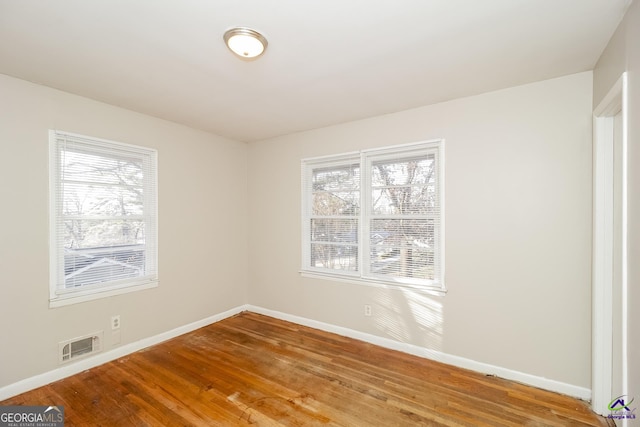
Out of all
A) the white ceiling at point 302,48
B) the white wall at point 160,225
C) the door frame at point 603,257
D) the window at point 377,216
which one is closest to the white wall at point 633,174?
the white ceiling at point 302,48

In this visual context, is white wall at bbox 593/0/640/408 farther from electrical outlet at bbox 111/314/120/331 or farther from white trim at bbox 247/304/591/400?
electrical outlet at bbox 111/314/120/331

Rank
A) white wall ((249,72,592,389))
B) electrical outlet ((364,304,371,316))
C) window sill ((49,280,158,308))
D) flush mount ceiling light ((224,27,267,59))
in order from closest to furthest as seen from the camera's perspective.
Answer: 1. flush mount ceiling light ((224,27,267,59))
2. white wall ((249,72,592,389))
3. window sill ((49,280,158,308))
4. electrical outlet ((364,304,371,316))

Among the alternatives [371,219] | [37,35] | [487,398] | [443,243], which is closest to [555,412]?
[487,398]

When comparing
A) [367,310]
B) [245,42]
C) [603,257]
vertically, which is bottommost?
[367,310]

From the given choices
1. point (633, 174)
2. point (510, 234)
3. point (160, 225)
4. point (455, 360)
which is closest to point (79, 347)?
point (160, 225)

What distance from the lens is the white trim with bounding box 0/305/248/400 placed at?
2.37m

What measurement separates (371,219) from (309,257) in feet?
3.41

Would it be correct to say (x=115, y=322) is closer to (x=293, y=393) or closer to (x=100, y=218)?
(x=100, y=218)

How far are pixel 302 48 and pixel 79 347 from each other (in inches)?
129

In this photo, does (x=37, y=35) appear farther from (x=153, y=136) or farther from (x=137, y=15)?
(x=153, y=136)

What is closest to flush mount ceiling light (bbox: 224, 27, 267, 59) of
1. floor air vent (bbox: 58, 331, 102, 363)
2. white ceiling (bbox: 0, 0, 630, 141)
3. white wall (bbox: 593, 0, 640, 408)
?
white ceiling (bbox: 0, 0, 630, 141)

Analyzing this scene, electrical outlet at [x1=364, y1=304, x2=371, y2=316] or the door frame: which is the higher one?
the door frame

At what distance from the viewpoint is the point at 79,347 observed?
2.74 meters

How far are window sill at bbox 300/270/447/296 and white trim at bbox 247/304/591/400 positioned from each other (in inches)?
22.5
